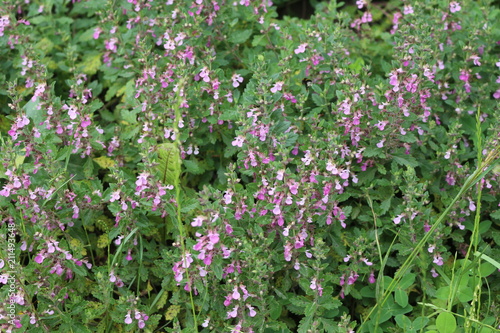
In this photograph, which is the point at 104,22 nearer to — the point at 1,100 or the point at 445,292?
the point at 1,100

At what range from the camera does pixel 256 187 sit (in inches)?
117

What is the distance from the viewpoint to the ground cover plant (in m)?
2.77

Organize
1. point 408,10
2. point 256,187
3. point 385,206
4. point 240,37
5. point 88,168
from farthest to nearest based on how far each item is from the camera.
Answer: point 240,37 < point 408,10 < point 88,168 < point 385,206 < point 256,187

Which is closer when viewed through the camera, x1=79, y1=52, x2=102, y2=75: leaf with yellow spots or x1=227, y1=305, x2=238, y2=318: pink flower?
x1=227, y1=305, x2=238, y2=318: pink flower

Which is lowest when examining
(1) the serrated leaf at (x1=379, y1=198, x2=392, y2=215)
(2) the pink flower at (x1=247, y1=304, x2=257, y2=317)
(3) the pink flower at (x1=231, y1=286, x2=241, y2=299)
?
(2) the pink flower at (x1=247, y1=304, x2=257, y2=317)

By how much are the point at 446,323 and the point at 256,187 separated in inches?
43.6

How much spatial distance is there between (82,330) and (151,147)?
99 centimetres

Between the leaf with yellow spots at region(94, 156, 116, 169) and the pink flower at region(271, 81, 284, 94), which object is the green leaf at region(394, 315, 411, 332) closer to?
the pink flower at region(271, 81, 284, 94)

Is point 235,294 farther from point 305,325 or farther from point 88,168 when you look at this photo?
point 88,168

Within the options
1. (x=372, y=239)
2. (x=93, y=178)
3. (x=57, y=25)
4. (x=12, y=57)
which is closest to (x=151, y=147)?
(x=93, y=178)

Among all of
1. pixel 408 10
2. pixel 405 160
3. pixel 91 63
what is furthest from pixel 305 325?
pixel 91 63

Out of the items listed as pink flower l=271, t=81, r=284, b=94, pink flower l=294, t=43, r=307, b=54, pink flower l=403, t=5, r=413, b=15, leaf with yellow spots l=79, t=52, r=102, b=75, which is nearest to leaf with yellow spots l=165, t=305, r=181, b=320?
pink flower l=271, t=81, r=284, b=94

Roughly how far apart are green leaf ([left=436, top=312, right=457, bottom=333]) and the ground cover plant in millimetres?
17

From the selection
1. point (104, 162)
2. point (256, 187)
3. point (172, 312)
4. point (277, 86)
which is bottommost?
point (172, 312)
